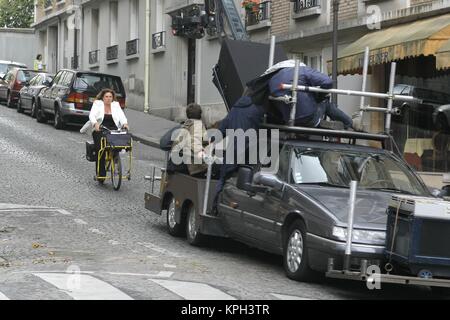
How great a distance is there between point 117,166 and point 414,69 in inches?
255

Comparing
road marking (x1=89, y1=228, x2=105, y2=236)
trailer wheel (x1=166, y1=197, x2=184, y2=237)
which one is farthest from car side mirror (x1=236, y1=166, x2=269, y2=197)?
road marking (x1=89, y1=228, x2=105, y2=236)

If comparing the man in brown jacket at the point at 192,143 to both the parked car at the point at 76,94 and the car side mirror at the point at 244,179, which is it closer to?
the car side mirror at the point at 244,179

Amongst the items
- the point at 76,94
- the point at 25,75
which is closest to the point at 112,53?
the point at 25,75

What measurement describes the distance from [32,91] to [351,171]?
70.7 feet

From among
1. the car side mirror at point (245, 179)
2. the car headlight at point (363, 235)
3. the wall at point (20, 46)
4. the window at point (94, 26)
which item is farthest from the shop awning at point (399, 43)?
the wall at point (20, 46)

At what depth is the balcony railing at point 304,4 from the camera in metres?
21.7

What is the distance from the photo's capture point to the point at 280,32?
2361 cm

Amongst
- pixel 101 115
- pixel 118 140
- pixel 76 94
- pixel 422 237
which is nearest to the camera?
pixel 422 237

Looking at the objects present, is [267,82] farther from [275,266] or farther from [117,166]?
[117,166]

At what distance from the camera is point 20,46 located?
5316 centimetres

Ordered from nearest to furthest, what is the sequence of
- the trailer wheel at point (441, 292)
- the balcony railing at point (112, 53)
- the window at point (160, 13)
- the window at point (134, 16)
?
the trailer wheel at point (441, 292)
the window at point (160, 13)
the window at point (134, 16)
the balcony railing at point (112, 53)

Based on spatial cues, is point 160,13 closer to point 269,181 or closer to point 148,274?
point 269,181

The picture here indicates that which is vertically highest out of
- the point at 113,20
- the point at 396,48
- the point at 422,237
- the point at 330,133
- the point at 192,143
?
the point at 113,20

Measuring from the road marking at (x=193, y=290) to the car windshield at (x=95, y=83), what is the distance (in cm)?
1768
